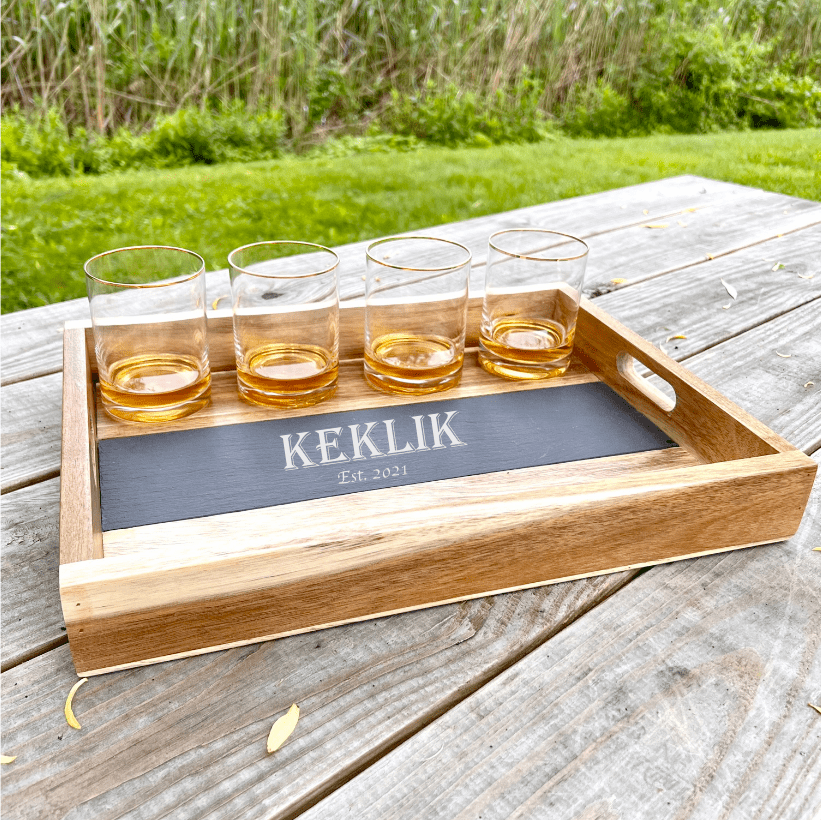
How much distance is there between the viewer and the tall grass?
3418 millimetres

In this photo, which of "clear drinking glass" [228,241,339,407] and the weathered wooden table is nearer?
the weathered wooden table

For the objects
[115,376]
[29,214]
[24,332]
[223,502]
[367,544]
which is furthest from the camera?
[29,214]

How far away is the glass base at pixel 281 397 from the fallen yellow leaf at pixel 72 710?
348 millimetres

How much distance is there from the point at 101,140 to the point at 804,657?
3620 mm

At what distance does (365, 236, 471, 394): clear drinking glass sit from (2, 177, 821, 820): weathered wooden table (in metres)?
0.30

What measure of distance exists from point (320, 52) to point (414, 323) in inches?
141

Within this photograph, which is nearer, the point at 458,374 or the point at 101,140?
the point at 458,374

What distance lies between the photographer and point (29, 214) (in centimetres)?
278

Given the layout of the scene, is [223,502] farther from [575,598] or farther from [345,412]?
[575,598]

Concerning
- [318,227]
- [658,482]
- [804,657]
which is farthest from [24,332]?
[318,227]

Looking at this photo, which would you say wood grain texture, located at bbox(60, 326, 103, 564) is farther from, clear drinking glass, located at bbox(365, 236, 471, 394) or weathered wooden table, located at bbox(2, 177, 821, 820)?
clear drinking glass, located at bbox(365, 236, 471, 394)

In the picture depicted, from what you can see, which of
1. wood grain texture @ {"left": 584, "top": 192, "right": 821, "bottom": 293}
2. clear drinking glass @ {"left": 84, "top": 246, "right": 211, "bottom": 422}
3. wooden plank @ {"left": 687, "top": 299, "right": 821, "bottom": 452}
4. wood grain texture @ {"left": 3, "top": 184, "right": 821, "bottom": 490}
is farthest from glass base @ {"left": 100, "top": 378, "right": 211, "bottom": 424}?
wood grain texture @ {"left": 584, "top": 192, "right": 821, "bottom": 293}

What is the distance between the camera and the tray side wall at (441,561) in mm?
528

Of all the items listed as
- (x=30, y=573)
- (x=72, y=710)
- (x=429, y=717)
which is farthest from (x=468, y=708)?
(x=30, y=573)
